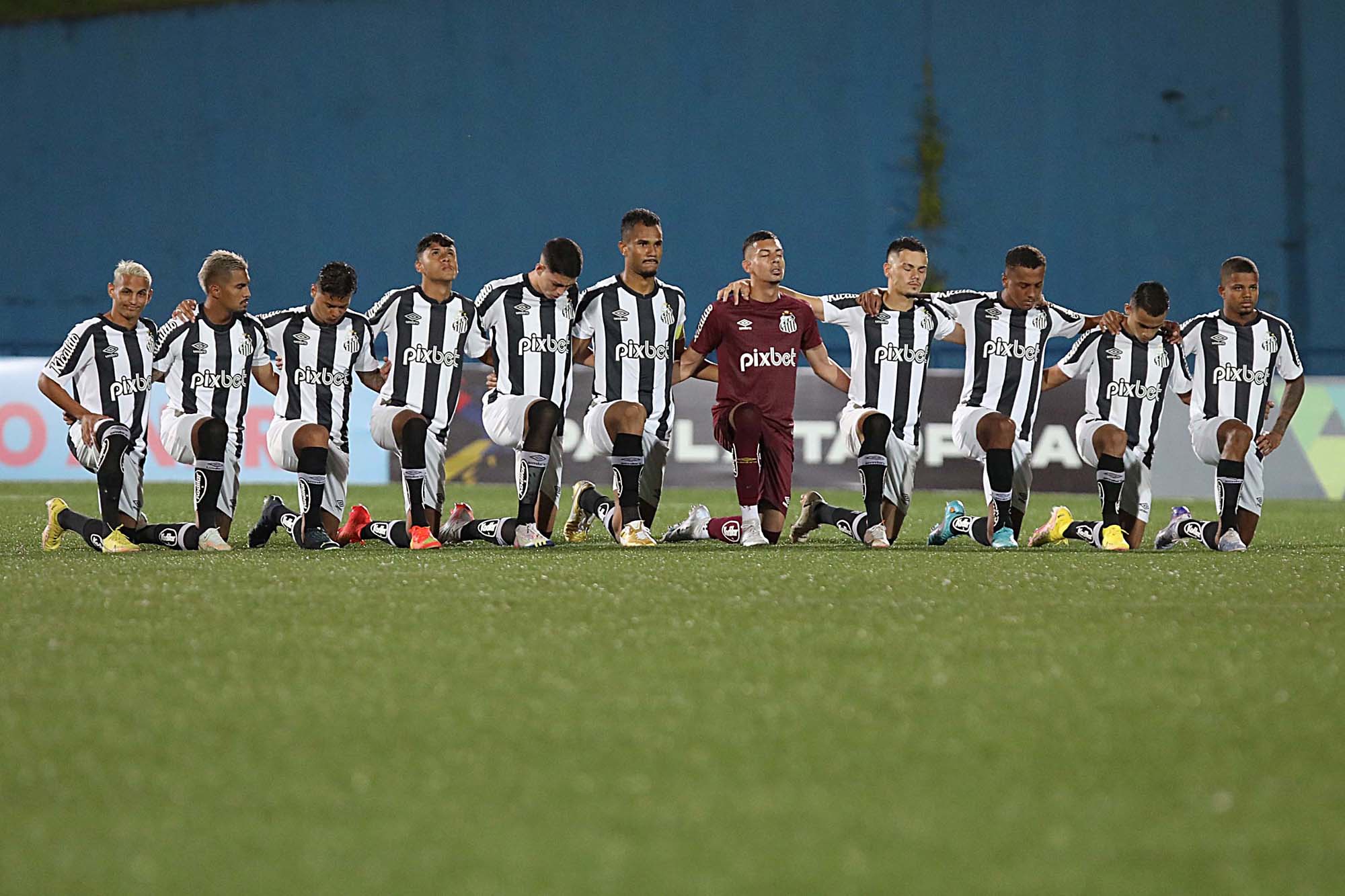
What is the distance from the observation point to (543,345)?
639cm

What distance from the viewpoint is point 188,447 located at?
617 centimetres

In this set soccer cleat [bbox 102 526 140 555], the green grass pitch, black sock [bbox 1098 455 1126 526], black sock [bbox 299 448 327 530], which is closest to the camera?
the green grass pitch

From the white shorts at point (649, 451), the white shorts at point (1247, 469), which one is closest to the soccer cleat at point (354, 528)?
the white shorts at point (649, 451)

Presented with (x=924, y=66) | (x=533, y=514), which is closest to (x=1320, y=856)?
(x=533, y=514)

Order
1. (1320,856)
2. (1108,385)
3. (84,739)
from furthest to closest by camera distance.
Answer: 1. (1108,385)
2. (84,739)
3. (1320,856)

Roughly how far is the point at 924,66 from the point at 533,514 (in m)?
10.2

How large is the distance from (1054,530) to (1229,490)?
0.71m

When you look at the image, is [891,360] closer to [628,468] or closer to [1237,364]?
[628,468]

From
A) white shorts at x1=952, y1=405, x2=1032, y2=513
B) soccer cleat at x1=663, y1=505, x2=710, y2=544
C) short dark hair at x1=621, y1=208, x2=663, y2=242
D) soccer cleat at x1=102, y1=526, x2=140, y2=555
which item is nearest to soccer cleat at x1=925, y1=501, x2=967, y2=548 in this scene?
white shorts at x1=952, y1=405, x2=1032, y2=513

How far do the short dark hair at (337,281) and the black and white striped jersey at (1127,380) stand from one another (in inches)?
121

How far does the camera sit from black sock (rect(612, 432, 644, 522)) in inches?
244

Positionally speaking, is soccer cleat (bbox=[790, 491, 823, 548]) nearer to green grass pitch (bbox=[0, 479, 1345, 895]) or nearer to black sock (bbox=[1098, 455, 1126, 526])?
black sock (bbox=[1098, 455, 1126, 526])

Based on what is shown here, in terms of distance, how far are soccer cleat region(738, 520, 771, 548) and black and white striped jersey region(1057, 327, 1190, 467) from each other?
1529mm

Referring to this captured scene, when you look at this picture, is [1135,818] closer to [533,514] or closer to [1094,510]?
[533,514]
